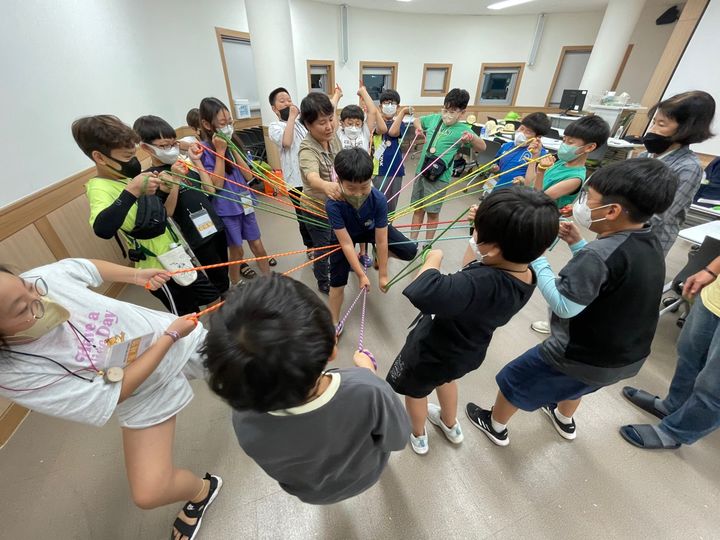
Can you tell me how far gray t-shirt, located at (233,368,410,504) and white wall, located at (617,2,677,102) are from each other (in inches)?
384

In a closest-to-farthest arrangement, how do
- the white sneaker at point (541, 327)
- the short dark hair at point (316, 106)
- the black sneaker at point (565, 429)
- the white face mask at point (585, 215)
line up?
the white face mask at point (585, 215) → the black sneaker at point (565, 429) → the short dark hair at point (316, 106) → the white sneaker at point (541, 327)

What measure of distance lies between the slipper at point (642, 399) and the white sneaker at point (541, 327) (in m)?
0.54

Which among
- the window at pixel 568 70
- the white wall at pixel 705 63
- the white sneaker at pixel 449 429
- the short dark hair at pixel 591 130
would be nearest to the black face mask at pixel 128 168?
the white sneaker at pixel 449 429

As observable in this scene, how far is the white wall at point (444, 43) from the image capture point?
253 inches

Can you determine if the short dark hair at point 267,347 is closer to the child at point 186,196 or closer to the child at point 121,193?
the child at point 121,193

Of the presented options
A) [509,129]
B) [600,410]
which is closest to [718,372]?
[600,410]

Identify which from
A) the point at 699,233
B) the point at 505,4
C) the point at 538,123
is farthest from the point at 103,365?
the point at 505,4

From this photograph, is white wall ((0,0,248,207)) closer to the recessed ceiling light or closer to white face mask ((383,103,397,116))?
white face mask ((383,103,397,116))

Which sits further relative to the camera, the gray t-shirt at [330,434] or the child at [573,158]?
the child at [573,158]

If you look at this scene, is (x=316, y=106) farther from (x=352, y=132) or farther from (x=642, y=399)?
(x=642, y=399)

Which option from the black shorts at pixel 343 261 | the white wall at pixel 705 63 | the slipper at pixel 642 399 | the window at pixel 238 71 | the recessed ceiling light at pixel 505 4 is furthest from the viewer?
the recessed ceiling light at pixel 505 4

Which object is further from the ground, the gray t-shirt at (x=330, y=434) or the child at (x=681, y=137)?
the child at (x=681, y=137)

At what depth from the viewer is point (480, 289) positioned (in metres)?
0.87

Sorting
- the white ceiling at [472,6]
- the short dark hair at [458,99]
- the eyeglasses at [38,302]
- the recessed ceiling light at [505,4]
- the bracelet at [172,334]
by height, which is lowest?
the bracelet at [172,334]
